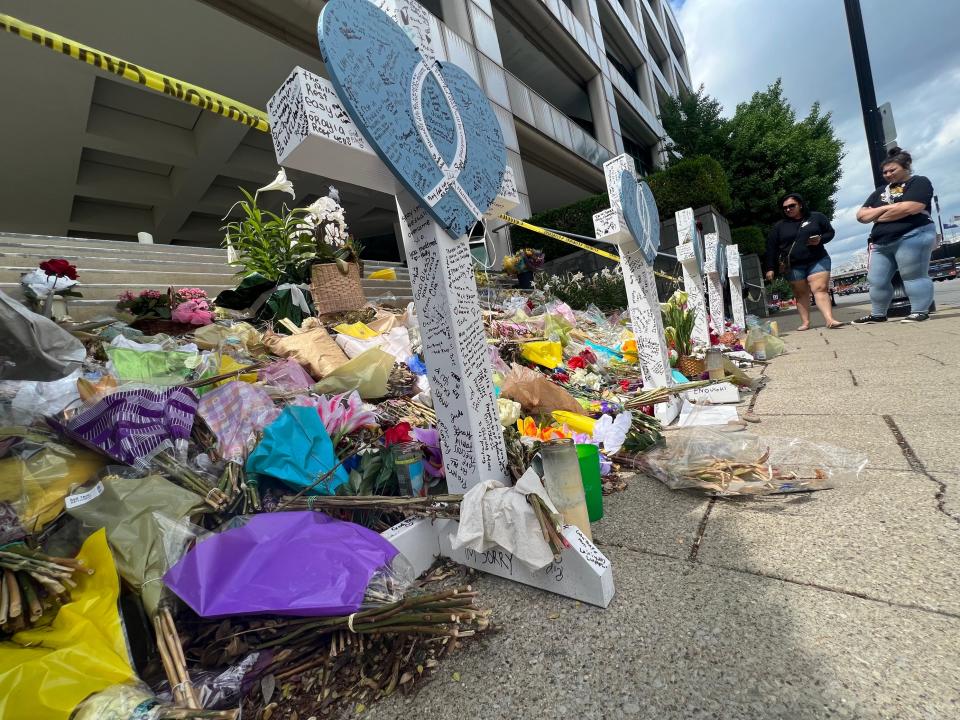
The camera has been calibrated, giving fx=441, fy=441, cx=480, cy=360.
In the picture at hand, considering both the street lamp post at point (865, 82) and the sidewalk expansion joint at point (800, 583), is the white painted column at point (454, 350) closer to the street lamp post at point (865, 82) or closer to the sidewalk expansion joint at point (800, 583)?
the sidewalk expansion joint at point (800, 583)

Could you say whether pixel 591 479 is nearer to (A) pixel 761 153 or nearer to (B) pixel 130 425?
(B) pixel 130 425

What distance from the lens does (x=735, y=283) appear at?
274 inches

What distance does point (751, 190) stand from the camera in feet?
47.5

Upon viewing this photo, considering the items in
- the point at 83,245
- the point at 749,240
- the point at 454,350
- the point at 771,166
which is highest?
the point at 771,166

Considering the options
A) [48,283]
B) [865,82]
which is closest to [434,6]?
[865,82]

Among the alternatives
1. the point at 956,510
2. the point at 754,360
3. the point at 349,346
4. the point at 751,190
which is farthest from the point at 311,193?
the point at 751,190

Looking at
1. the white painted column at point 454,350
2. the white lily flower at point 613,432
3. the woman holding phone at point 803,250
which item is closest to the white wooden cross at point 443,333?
the white painted column at point 454,350

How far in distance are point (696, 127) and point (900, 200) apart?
40.9ft

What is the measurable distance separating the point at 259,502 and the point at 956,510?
7.21 feet

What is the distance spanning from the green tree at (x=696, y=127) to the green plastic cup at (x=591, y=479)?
16.6m

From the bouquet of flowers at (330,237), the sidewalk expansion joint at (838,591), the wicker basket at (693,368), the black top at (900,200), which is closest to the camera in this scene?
the sidewalk expansion joint at (838,591)

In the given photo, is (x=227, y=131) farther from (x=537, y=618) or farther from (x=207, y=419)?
(x=537, y=618)

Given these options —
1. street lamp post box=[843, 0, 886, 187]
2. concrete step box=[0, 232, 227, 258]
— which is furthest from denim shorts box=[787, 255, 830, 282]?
concrete step box=[0, 232, 227, 258]

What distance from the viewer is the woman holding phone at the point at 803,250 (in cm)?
565
